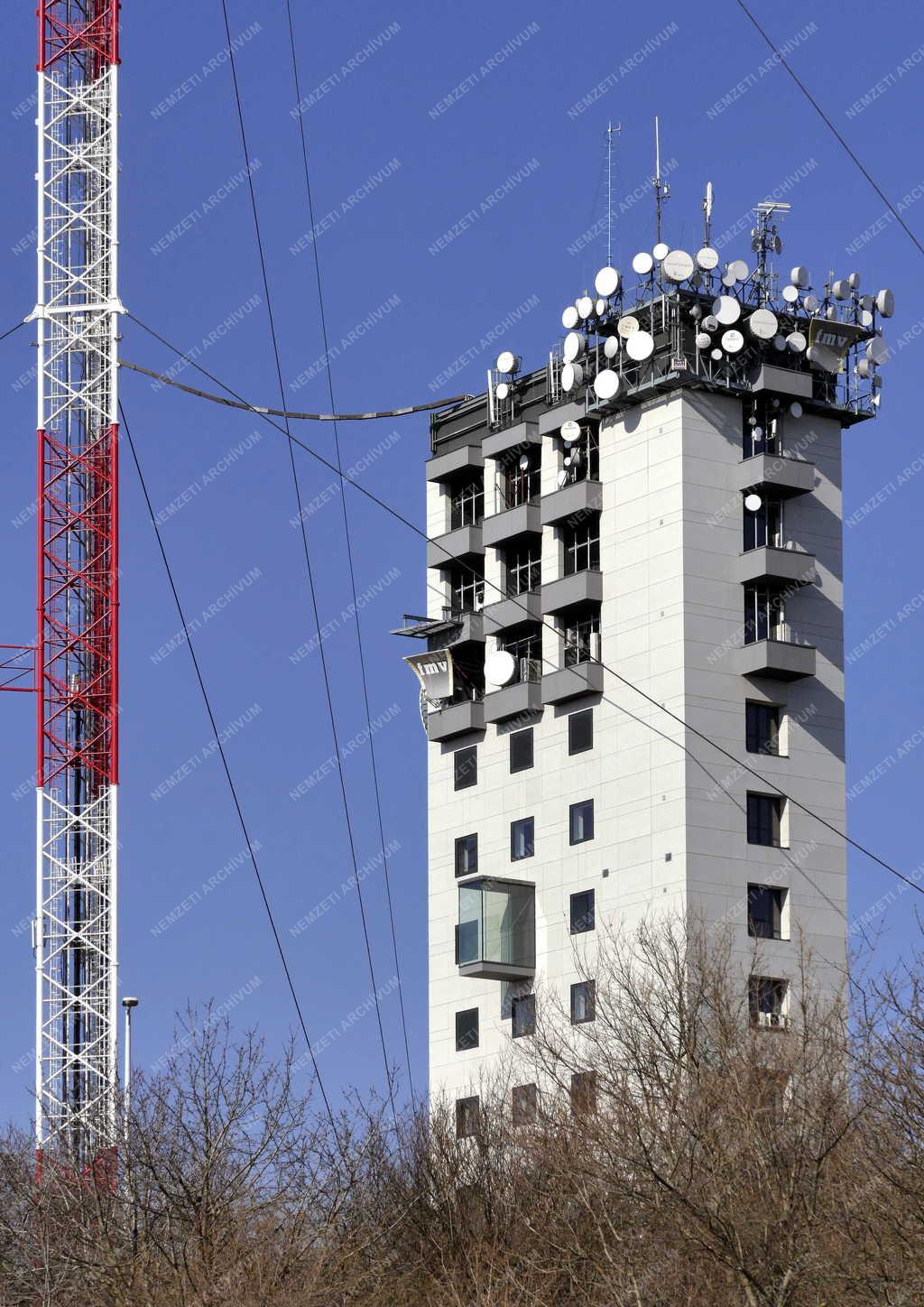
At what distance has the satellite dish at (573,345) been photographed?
112438mm

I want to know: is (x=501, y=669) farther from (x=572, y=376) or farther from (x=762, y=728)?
(x=572, y=376)

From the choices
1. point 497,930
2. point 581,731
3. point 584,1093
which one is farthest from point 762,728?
point 584,1093

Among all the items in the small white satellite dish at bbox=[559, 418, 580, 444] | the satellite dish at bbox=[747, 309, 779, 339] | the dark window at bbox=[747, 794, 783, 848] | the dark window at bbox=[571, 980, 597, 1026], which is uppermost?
the satellite dish at bbox=[747, 309, 779, 339]

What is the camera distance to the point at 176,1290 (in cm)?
6969

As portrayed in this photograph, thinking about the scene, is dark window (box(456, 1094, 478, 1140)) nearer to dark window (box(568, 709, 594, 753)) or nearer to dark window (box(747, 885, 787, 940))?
dark window (box(747, 885, 787, 940))

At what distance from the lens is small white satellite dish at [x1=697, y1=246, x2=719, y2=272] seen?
109125 millimetres

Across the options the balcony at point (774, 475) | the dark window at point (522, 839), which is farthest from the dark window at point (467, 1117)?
the balcony at point (774, 475)

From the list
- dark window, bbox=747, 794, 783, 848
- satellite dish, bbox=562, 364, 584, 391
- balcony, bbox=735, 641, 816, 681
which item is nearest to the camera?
dark window, bbox=747, 794, 783, 848

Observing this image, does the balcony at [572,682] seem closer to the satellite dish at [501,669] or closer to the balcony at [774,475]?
the satellite dish at [501,669]

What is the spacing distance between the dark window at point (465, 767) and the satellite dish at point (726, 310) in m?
21.1

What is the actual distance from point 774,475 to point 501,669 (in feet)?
45.6

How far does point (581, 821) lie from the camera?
110375 mm

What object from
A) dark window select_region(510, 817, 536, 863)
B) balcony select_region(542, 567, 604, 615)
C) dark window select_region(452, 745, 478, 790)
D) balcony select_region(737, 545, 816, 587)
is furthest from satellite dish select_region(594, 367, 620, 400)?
dark window select_region(510, 817, 536, 863)

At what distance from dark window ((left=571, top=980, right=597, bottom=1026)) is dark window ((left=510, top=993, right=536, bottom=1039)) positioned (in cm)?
187
